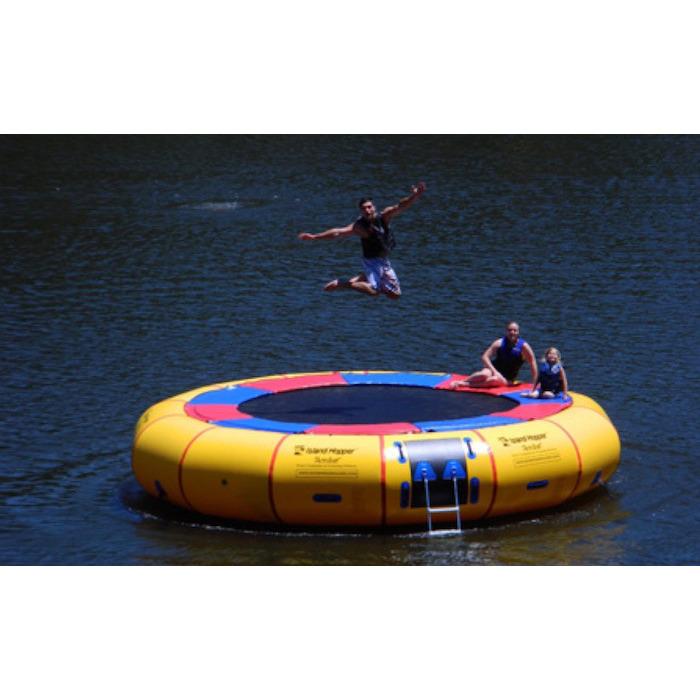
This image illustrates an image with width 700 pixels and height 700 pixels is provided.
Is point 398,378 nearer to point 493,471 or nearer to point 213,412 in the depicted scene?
point 213,412

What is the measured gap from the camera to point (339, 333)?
2284cm

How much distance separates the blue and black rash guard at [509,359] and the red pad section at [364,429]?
236cm

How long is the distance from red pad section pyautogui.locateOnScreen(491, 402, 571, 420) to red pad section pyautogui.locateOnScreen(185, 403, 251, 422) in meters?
2.70

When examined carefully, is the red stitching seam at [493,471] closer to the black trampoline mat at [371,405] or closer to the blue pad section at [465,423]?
the blue pad section at [465,423]

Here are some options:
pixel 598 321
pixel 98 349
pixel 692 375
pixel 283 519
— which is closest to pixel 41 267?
pixel 98 349

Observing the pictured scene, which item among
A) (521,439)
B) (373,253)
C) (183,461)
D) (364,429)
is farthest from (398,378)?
(183,461)

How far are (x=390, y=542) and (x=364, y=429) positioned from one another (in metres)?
1.14

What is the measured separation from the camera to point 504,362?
54.6 ft

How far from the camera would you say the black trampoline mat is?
49.5 ft

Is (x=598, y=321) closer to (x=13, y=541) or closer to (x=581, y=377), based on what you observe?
(x=581, y=377)

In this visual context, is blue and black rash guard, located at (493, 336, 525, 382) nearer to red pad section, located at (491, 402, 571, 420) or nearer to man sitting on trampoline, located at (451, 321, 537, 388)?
man sitting on trampoline, located at (451, 321, 537, 388)

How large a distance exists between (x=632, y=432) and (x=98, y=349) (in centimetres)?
848

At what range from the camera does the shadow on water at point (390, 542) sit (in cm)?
1380

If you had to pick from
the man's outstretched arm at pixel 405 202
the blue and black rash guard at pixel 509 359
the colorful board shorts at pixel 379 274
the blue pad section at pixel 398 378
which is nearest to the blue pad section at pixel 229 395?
the blue pad section at pixel 398 378
